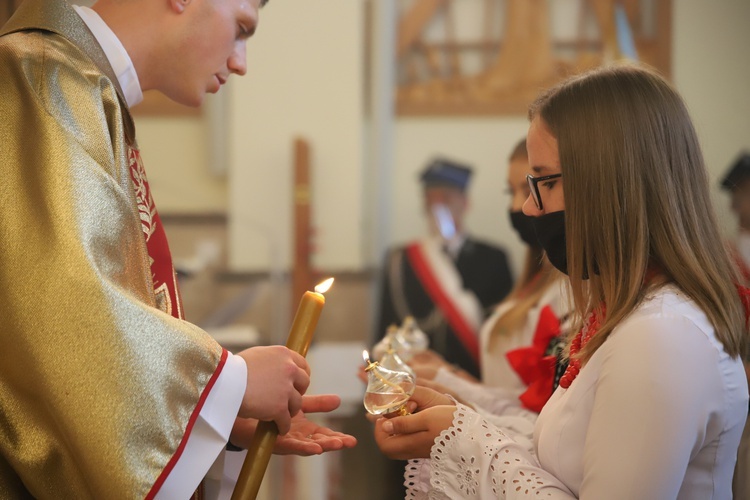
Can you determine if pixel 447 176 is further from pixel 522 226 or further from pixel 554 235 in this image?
pixel 554 235

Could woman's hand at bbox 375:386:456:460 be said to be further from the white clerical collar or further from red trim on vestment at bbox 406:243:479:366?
red trim on vestment at bbox 406:243:479:366

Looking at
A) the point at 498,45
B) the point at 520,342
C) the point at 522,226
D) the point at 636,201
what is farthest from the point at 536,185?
the point at 498,45

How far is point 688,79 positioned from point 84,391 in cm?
566

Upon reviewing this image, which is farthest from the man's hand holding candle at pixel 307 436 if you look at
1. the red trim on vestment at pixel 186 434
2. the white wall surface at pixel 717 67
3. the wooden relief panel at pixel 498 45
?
the white wall surface at pixel 717 67

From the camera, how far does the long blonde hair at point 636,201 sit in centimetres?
162

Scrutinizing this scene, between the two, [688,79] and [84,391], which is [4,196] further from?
[688,79]

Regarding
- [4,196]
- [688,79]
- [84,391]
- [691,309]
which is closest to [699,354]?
[691,309]

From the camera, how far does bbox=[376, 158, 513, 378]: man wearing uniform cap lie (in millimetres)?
5668

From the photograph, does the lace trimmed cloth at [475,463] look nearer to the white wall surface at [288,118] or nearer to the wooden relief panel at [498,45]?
the white wall surface at [288,118]

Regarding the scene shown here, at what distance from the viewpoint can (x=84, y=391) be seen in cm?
135

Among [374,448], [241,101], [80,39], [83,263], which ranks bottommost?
[374,448]

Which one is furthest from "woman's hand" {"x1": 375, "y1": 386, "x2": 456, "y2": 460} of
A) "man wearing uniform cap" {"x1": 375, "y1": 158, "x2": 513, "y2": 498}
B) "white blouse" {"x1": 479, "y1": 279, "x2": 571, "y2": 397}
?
"man wearing uniform cap" {"x1": 375, "y1": 158, "x2": 513, "y2": 498}

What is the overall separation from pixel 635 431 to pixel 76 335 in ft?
2.92

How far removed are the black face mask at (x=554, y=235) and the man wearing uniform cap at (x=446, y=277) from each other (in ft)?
12.5
